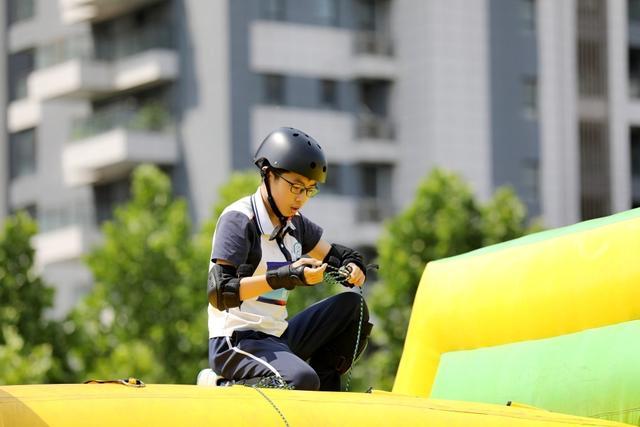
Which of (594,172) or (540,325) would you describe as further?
(594,172)

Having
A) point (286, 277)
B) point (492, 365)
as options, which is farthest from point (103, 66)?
point (286, 277)

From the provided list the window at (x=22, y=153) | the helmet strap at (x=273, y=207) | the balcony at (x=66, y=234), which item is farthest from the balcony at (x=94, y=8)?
the helmet strap at (x=273, y=207)

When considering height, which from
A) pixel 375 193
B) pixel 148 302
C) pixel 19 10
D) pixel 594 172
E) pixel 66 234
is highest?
pixel 19 10

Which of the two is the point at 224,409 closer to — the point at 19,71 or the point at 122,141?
the point at 122,141

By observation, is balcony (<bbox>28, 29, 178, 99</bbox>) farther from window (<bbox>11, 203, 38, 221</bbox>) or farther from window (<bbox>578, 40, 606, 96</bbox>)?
window (<bbox>578, 40, 606, 96</bbox>)

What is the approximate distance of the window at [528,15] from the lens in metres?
45.7

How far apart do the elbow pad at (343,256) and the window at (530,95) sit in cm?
3872

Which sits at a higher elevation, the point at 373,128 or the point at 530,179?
the point at 373,128

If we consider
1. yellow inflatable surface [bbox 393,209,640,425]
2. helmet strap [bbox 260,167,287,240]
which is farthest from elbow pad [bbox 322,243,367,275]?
yellow inflatable surface [bbox 393,209,640,425]

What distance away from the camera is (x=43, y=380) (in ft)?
94.5

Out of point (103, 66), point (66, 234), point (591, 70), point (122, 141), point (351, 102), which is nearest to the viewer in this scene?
point (122, 141)

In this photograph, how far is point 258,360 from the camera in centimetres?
659

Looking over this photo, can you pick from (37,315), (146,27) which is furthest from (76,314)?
(146,27)

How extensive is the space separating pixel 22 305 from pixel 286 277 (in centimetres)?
2468
